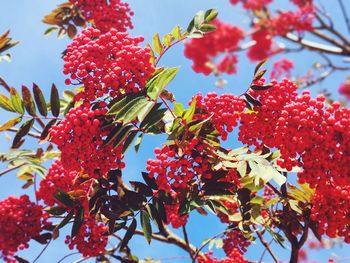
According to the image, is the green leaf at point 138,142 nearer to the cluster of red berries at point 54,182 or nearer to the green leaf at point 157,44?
the green leaf at point 157,44

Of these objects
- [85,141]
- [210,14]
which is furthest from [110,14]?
[85,141]

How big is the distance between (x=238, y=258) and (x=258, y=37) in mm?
4135

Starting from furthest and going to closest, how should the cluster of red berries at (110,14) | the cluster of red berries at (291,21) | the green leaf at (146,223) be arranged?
1. the cluster of red berries at (291,21)
2. the cluster of red berries at (110,14)
3. the green leaf at (146,223)

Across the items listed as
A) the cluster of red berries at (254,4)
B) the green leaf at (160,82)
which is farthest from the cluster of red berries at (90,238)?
the cluster of red berries at (254,4)

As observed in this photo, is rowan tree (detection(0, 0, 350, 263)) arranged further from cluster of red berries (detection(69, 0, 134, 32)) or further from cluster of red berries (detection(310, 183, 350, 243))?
cluster of red berries (detection(69, 0, 134, 32))

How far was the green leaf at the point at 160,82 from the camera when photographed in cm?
249

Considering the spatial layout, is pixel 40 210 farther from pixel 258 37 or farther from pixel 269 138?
pixel 258 37

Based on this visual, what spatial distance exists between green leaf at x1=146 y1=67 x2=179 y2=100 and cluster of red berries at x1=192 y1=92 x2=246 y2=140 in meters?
0.45

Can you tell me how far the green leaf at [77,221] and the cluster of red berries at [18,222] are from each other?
3.68 feet

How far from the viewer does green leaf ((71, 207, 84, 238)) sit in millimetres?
2888

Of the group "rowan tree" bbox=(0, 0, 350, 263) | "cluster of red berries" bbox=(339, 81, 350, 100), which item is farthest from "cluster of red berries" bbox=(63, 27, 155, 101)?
"cluster of red berries" bbox=(339, 81, 350, 100)

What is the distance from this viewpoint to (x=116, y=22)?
17.7ft

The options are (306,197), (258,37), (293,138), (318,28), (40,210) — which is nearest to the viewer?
(293,138)

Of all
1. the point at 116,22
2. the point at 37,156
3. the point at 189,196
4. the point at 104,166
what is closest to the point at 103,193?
the point at 104,166
